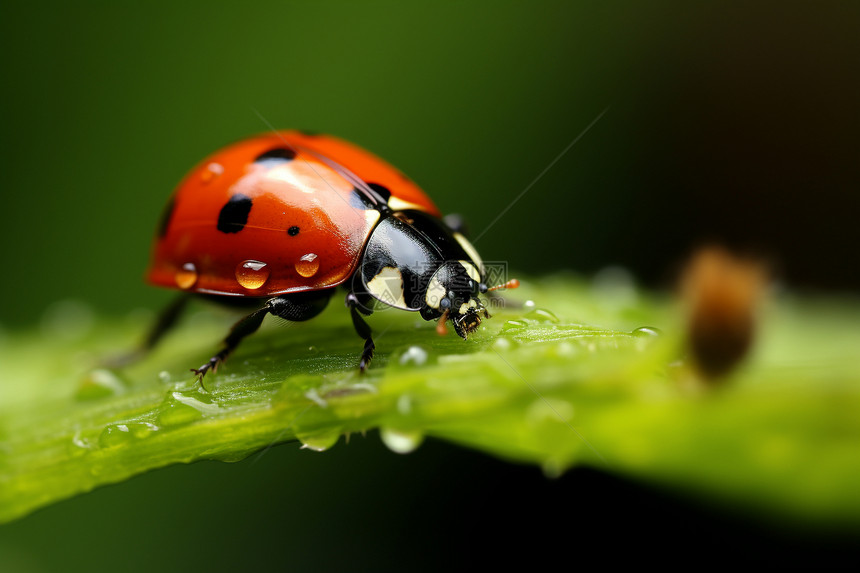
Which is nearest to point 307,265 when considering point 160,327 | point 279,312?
point 279,312

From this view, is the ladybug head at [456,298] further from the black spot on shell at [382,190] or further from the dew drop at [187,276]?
the dew drop at [187,276]

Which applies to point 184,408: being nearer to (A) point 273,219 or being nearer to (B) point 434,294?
(A) point 273,219

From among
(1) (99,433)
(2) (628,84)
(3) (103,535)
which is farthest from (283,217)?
(2) (628,84)

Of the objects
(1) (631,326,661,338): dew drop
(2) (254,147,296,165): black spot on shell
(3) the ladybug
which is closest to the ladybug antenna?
(3) the ladybug

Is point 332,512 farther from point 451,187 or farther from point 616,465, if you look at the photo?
point 451,187

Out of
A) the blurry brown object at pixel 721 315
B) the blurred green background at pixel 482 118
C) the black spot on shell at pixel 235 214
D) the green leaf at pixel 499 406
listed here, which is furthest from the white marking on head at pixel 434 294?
the blurred green background at pixel 482 118

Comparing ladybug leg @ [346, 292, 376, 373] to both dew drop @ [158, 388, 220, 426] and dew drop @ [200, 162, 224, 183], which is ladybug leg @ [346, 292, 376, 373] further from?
dew drop @ [200, 162, 224, 183]
